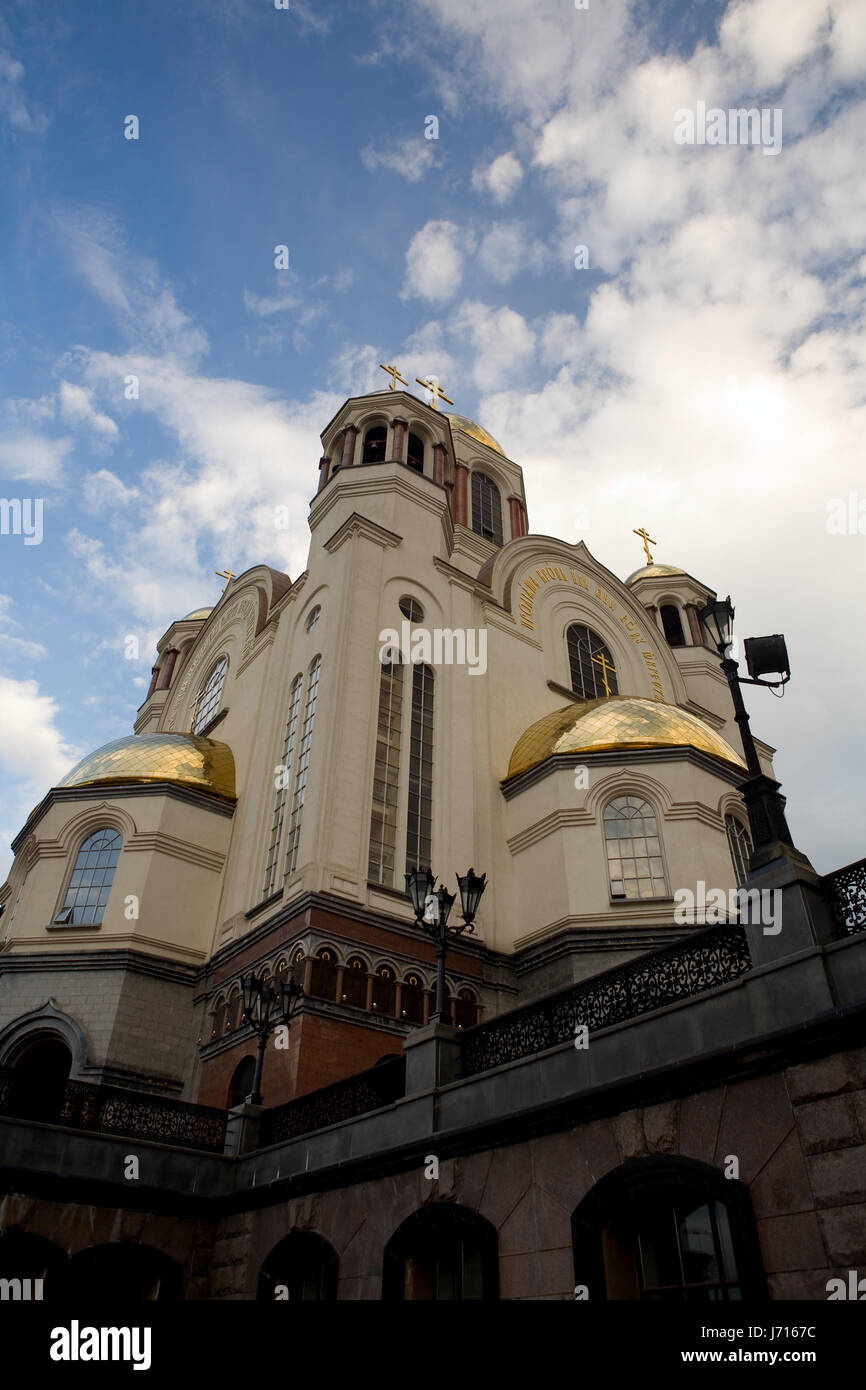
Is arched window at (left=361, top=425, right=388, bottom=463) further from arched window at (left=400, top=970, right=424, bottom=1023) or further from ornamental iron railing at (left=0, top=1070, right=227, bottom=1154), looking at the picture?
ornamental iron railing at (left=0, top=1070, right=227, bottom=1154)

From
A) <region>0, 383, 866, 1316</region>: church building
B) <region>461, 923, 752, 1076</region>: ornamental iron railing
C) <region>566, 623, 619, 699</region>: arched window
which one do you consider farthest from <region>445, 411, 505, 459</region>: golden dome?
<region>461, 923, 752, 1076</region>: ornamental iron railing

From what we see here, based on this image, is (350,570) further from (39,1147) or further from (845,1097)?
(845,1097)

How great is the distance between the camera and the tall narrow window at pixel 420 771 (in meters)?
19.9

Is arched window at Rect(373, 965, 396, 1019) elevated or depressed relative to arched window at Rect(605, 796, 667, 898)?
depressed

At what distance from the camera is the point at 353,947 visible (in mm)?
17469

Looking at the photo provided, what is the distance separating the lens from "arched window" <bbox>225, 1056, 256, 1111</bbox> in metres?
17.5

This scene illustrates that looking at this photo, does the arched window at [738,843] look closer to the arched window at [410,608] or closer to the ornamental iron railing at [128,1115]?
the arched window at [410,608]

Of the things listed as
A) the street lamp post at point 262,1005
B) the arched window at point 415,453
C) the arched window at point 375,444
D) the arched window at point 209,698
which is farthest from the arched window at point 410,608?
the street lamp post at point 262,1005

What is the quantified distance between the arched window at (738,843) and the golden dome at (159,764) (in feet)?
38.9

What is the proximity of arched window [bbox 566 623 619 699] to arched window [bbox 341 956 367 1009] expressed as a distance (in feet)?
40.1

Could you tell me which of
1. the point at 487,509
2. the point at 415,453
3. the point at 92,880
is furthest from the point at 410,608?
the point at 487,509

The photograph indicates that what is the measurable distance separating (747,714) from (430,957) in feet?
34.0

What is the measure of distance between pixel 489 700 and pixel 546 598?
19.5 ft
